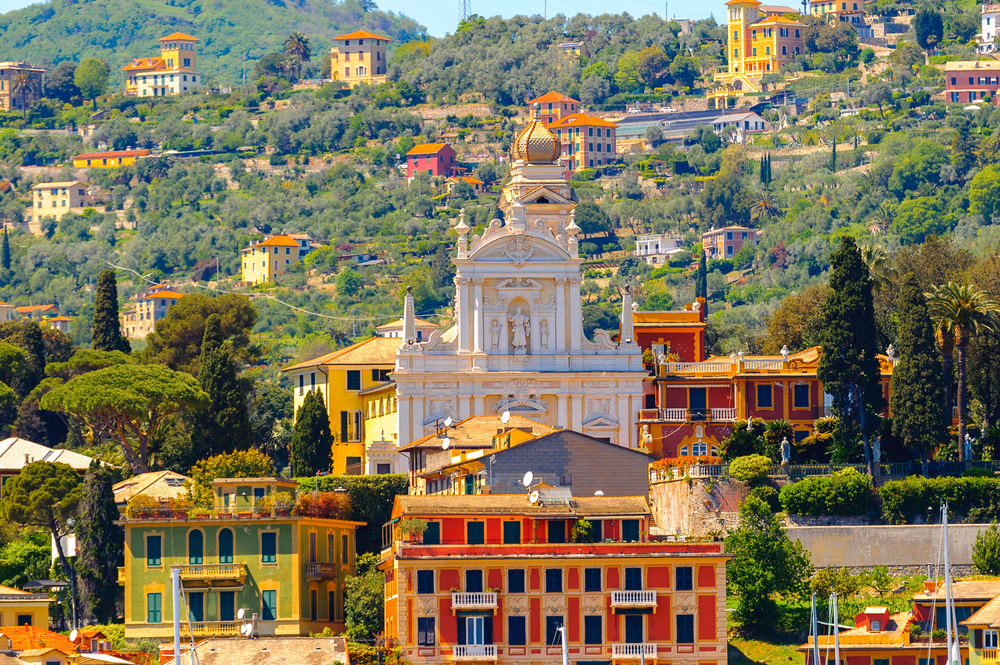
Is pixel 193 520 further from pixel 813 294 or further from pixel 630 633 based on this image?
pixel 813 294

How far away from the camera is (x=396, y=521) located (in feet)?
231

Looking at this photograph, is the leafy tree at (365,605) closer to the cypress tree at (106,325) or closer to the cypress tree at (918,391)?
the cypress tree at (918,391)

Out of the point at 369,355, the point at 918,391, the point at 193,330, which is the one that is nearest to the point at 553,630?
the point at 918,391

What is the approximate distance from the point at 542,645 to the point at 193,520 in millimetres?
13970

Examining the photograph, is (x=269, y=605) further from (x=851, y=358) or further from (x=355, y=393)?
(x=355, y=393)

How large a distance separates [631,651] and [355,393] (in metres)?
43.4

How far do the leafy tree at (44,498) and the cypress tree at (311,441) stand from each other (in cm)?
1364

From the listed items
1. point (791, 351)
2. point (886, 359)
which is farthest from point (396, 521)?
point (791, 351)

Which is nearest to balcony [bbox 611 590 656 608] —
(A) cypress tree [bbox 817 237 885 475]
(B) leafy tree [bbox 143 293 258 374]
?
(A) cypress tree [bbox 817 237 885 475]

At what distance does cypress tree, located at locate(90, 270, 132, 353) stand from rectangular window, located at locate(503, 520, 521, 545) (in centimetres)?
5278

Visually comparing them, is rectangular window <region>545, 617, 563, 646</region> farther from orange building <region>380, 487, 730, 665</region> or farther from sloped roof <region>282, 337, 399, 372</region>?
sloped roof <region>282, 337, 399, 372</region>

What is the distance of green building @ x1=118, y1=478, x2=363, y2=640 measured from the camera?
230ft

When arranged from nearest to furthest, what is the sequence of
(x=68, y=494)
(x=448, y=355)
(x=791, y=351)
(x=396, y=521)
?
(x=396, y=521) < (x=68, y=494) < (x=448, y=355) < (x=791, y=351)

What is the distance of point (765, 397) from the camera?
96.9 meters
